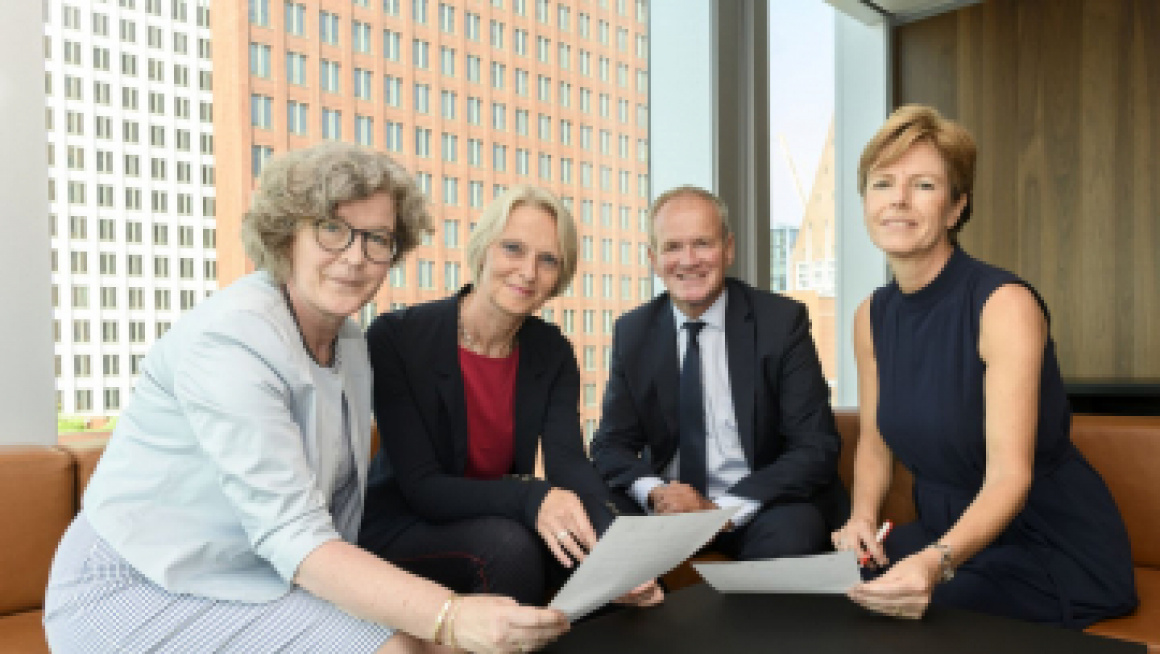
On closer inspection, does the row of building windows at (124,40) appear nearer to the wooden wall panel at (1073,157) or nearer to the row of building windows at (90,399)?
the row of building windows at (90,399)

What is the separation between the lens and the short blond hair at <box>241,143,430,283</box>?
1454 mm

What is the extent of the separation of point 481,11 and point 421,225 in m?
1.81

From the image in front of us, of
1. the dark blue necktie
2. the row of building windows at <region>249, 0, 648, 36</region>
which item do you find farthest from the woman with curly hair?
the row of building windows at <region>249, 0, 648, 36</region>

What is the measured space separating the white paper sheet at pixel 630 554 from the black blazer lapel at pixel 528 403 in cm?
75

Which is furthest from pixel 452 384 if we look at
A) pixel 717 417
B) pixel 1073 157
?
pixel 1073 157

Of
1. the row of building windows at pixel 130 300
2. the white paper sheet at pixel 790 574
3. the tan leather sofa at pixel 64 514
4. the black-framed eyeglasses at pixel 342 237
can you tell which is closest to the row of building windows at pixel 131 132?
the row of building windows at pixel 130 300

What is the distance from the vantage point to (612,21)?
3.74 meters

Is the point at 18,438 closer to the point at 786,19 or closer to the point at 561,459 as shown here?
the point at 561,459

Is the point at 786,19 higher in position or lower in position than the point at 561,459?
higher

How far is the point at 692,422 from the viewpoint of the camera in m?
2.46

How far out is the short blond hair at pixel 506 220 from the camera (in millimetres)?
2062

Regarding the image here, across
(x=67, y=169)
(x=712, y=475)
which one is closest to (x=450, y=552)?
(x=712, y=475)

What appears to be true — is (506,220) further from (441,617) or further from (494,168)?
(494,168)

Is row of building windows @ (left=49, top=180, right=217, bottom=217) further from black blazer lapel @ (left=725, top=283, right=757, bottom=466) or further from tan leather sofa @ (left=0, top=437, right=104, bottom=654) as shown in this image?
black blazer lapel @ (left=725, top=283, right=757, bottom=466)
